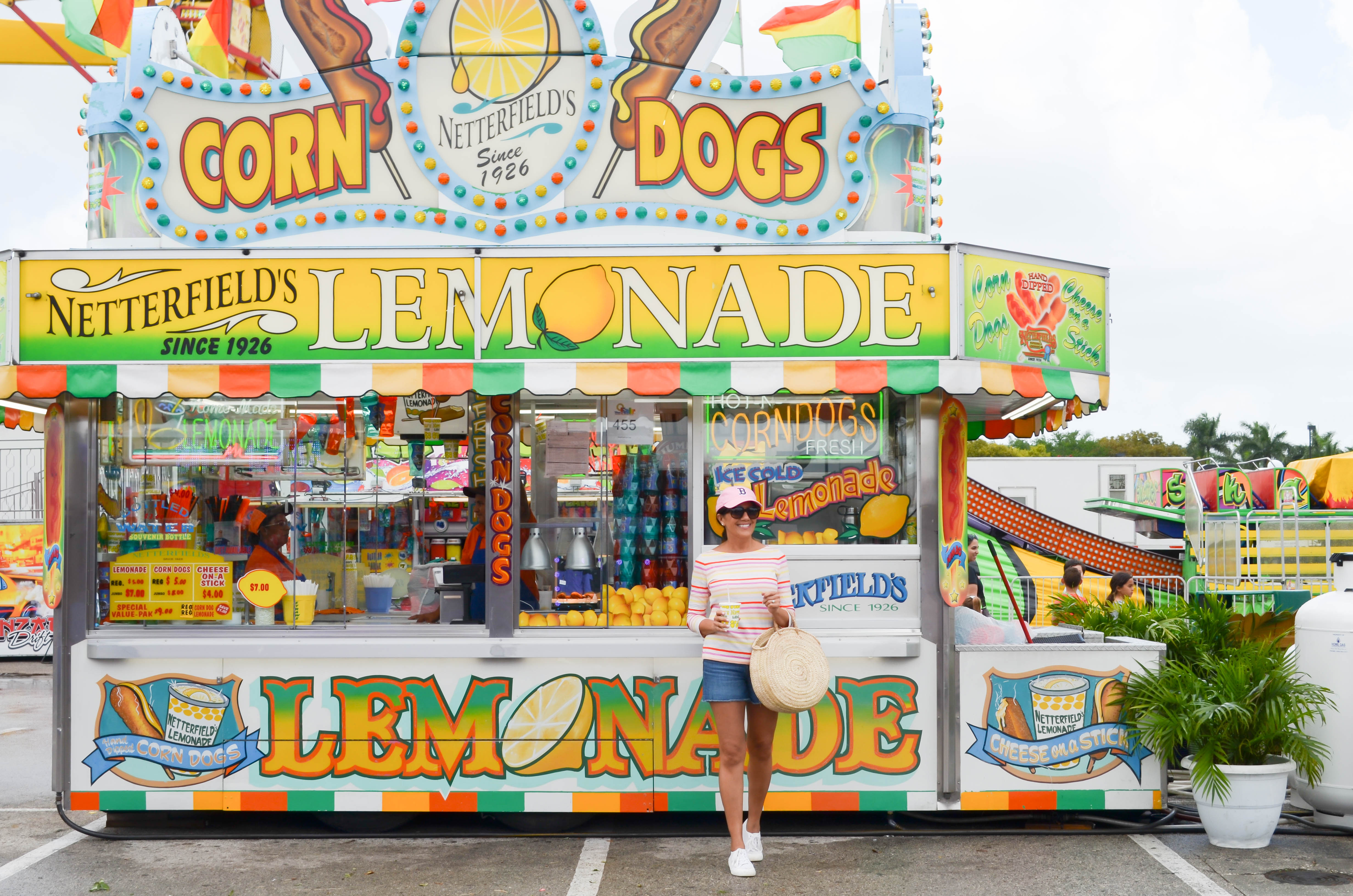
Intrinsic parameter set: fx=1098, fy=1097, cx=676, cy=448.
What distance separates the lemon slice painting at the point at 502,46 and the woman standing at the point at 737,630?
284 cm

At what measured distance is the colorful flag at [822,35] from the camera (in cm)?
640

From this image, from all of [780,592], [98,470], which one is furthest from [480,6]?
[780,592]

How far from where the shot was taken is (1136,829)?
18.6ft

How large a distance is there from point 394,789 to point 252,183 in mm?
3459

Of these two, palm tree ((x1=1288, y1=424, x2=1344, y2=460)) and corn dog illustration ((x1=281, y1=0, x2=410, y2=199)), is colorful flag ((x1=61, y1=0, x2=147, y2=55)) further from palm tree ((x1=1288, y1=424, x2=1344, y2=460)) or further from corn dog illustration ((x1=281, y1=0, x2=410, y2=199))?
palm tree ((x1=1288, y1=424, x2=1344, y2=460))

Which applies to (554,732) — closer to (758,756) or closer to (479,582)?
(479,582)

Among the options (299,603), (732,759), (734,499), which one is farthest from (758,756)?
(299,603)

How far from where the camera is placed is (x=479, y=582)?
20.0 ft

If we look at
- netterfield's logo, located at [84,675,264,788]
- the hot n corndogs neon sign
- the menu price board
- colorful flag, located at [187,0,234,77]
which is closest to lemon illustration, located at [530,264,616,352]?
the hot n corndogs neon sign

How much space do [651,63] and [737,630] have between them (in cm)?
329

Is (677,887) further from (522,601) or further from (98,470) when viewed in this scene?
Result: (98,470)

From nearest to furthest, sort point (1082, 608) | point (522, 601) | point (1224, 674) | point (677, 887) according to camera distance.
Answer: point (677, 887) < point (1224, 674) < point (522, 601) < point (1082, 608)

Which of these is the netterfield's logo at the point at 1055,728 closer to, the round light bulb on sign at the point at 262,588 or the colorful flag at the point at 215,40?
the round light bulb on sign at the point at 262,588

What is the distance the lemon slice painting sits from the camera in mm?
6285
